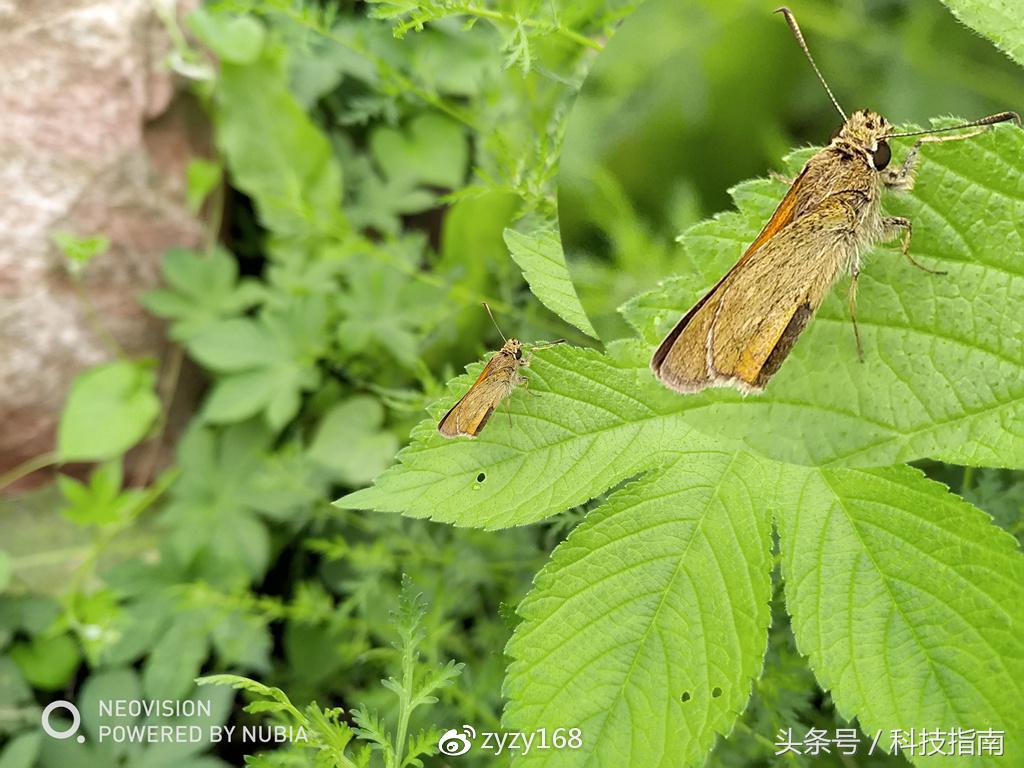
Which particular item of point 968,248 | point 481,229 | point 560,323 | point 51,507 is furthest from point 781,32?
point 51,507

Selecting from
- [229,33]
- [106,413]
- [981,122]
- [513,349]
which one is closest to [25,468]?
[106,413]

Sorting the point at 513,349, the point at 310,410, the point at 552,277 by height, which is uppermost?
the point at 552,277

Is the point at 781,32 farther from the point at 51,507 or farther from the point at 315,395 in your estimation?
the point at 51,507

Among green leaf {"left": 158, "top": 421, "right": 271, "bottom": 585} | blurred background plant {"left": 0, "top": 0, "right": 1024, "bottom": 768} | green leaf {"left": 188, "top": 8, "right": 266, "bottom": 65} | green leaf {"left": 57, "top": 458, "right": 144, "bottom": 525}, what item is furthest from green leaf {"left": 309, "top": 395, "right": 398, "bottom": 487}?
green leaf {"left": 188, "top": 8, "right": 266, "bottom": 65}

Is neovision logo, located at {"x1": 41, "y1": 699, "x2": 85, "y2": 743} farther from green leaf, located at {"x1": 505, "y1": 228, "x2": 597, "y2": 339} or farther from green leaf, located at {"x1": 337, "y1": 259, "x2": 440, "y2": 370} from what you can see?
green leaf, located at {"x1": 505, "y1": 228, "x2": 597, "y2": 339}

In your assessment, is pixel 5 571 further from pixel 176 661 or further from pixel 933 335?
pixel 933 335

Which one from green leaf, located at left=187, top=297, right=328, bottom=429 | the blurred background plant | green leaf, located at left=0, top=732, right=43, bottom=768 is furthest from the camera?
green leaf, located at left=187, top=297, right=328, bottom=429

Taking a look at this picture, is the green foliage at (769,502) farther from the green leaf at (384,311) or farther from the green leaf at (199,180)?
the green leaf at (199,180)
